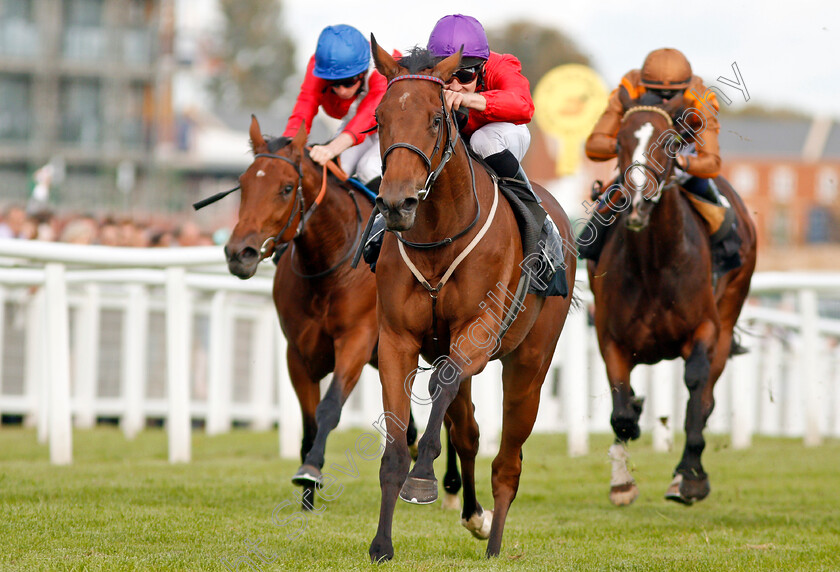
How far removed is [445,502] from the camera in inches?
274

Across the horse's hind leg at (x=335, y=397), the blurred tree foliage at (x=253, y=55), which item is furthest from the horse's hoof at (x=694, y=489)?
the blurred tree foliage at (x=253, y=55)

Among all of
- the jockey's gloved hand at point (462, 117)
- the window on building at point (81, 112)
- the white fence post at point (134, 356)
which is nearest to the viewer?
the jockey's gloved hand at point (462, 117)

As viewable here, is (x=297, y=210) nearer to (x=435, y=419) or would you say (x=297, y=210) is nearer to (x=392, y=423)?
(x=392, y=423)

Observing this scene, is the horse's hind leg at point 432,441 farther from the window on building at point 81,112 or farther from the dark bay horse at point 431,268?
the window on building at point 81,112

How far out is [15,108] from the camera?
130 feet

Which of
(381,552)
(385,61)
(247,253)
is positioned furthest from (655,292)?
(381,552)

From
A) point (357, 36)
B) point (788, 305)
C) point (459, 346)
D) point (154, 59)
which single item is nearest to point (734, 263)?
point (357, 36)

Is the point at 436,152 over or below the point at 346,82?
below

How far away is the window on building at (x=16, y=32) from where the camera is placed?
129 ft

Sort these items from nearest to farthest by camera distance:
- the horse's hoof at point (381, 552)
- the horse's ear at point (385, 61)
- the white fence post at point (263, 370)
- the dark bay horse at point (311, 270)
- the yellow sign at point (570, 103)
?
the horse's hoof at point (381, 552) < the horse's ear at point (385, 61) < the dark bay horse at point (311, 270) < the white fence post at point (263, 370) < the yellow sign at point (570, 103)

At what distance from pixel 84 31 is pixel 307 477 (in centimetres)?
3732

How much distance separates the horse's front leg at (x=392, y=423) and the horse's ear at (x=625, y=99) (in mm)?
2725

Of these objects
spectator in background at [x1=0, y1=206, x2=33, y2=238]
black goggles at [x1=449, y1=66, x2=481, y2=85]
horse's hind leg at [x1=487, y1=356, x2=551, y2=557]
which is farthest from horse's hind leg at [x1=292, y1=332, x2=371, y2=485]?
spectator in background at [x1=0, y1=206, x2=33, y2=238]

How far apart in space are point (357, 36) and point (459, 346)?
9.19 ft
